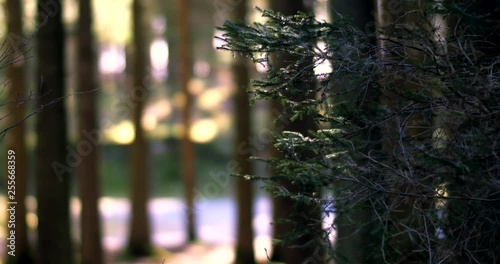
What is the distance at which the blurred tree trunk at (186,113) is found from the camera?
66.6ft

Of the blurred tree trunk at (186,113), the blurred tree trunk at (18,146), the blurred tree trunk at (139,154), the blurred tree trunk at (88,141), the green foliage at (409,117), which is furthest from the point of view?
the blurred tree trunk at (186,113)

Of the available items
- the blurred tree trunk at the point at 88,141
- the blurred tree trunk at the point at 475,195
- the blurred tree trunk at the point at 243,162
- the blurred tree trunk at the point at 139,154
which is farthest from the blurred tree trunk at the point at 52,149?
the blurred tree trunk at the point at 139,154

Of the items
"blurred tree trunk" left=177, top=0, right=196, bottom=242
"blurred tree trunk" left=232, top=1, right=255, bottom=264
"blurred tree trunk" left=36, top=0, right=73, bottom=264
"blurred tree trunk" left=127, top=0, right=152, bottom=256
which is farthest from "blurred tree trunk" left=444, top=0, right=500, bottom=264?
"blurred tree trunk" left=177, top=0, right=196, bottom=242

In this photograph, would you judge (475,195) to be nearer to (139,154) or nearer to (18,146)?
(18,146)

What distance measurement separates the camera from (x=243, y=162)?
14859 mm

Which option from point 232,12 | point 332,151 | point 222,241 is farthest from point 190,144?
point 332,151

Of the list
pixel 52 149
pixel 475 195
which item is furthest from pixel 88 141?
pixel 475 195

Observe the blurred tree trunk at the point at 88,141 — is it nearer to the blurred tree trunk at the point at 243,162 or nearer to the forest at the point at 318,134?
the forest at the point at 318,134

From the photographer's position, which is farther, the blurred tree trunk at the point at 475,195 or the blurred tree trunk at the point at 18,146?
the blurred tree trunk at the point at 18,146

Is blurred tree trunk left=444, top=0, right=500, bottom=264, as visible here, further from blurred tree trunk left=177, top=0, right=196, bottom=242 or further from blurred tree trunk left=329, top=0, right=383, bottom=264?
blurred tree trunk left=177, top=0, right=196, bottom=242

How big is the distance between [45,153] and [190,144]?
36.9 feet

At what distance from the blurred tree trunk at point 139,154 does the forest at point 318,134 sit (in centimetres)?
4

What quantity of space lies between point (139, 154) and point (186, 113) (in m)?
3.21

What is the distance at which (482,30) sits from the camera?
5.07m
